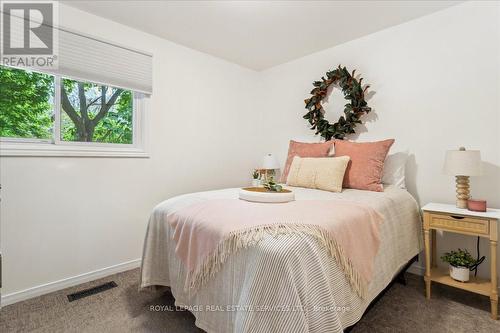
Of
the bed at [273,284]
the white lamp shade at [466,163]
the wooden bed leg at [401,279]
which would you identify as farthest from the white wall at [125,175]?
the white lamp shade at [466,163]

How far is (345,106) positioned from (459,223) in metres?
1.53

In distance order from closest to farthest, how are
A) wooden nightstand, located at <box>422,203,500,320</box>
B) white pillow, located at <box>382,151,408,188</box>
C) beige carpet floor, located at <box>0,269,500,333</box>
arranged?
beige carpet floor, located at <box>0,269,500,333</box> < wooden nightstand, located at <box>422,203,500,320</box> < white pillow, located at <box>382,151,408,188</box>

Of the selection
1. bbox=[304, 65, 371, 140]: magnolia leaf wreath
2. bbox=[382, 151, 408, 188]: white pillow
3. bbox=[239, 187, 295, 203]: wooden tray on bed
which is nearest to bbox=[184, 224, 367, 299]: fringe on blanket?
bbox=[239, 187, 295, 203]: wooden tray on bed

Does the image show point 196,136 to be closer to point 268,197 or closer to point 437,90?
point 268,197

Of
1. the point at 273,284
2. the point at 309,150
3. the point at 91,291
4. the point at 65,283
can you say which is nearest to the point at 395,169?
the point at 309,150

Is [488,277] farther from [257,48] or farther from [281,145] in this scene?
[257,48]

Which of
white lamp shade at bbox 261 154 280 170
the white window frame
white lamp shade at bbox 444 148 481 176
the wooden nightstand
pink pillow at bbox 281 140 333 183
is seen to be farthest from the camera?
white lamp shade at bbox 261 154 280 170

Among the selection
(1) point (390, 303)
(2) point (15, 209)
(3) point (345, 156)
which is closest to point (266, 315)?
(1) point (390, 303)

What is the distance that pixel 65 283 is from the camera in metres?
2.10

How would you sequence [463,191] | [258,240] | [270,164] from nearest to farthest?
1. [258,240]
2. [463,191]
3. [270,164]

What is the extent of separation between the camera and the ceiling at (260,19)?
7.05 ft

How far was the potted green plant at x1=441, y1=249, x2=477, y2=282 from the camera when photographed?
184cm

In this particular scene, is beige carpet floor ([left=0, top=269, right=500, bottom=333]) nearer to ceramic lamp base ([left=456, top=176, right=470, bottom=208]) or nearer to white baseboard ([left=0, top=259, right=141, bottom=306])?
white baseboard ([left=0, top=259, right=141, bottom=306])

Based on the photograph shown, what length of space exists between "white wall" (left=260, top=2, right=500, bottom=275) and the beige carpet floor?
21.3 inches
